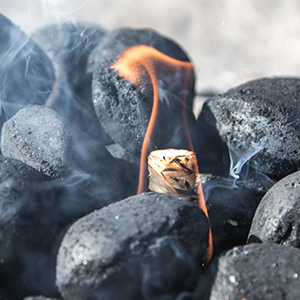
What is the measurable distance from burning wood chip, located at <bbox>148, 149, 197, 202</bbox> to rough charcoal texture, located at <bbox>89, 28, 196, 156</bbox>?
1.24ft

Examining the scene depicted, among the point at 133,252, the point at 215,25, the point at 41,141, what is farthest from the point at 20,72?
the point at 215,25

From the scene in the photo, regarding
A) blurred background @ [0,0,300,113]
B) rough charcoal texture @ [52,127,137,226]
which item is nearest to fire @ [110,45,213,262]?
rough charcoal texture @ [52,127,137,226]

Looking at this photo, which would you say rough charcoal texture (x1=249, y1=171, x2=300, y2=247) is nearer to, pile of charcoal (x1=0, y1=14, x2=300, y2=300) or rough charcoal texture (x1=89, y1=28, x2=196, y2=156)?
pile of charcoal (x1=0, y1=14, x2=300, y2=300)

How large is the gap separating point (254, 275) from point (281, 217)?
43 centimetres

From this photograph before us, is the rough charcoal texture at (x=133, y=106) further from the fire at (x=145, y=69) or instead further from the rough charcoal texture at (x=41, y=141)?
the rough charcoal texture at (x=41, y=141)

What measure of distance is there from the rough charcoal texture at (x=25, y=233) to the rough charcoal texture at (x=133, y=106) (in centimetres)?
83

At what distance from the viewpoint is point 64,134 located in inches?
77.5

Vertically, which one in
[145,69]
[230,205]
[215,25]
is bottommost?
[230,205]

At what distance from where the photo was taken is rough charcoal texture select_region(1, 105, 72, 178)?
6.18 feet

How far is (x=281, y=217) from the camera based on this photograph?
160 centimetres

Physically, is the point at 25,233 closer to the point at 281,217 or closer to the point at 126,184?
the point at 126,184

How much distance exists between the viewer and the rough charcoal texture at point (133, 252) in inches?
52.4

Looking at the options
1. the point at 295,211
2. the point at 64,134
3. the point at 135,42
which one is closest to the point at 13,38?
the point at 135,42

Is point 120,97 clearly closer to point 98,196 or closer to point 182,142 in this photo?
point 182,142
